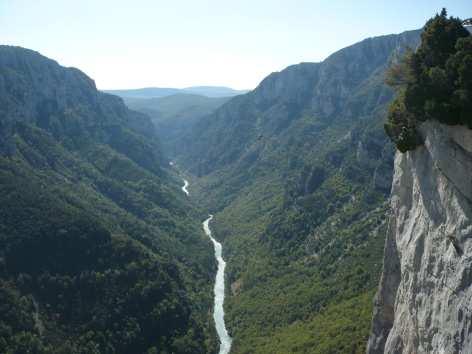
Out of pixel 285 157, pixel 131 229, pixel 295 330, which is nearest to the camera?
A: pixel 295 330

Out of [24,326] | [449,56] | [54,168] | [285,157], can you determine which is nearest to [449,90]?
[449,56]

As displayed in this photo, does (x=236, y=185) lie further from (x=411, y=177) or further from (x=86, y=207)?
(x=411, y=177)

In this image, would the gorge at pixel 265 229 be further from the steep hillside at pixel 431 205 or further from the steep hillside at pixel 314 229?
the steep hillside at pixel 314 229

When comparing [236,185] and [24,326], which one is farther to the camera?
[236,185]

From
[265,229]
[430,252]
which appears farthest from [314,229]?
[430,252]

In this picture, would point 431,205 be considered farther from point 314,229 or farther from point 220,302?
point 314,229

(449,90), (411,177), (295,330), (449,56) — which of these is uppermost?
(449,56)

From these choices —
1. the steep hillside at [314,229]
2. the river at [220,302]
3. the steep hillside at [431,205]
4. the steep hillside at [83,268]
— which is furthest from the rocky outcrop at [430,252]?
the steep hillside at [83,268]
